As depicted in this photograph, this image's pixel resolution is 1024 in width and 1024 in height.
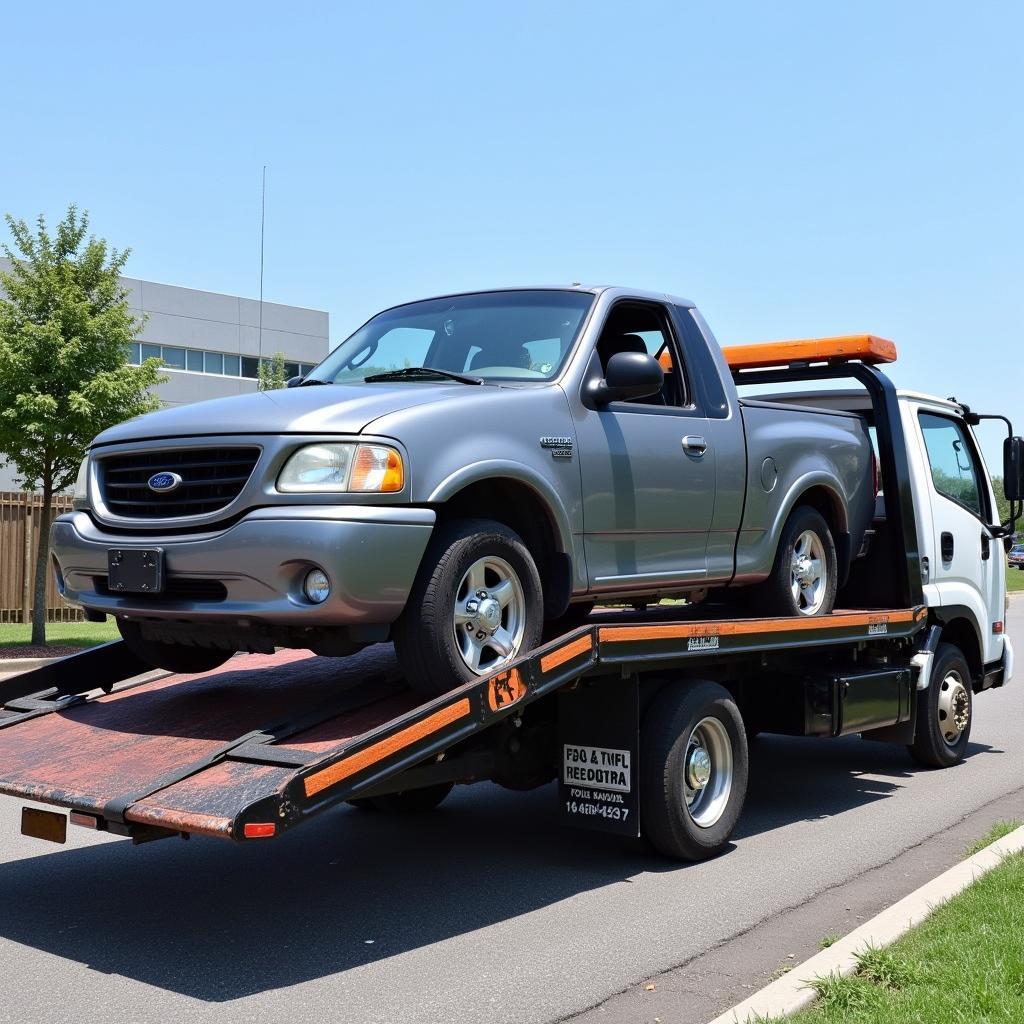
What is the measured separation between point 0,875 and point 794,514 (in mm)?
4764

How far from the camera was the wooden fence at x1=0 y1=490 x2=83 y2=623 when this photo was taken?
22.2m

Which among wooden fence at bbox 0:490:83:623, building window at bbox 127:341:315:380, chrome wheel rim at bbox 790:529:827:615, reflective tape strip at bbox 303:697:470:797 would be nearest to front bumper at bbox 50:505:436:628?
reflective tape strip at bbox 303:697:470:797

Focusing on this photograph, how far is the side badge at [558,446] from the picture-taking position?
6.01m

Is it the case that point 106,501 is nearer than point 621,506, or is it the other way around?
point 106,501

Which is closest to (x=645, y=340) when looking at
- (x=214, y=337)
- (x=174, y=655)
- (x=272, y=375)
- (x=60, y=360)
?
(x=174, y=655)

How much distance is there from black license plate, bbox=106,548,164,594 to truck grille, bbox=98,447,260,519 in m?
0.19

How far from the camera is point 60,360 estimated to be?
17734 millimetres

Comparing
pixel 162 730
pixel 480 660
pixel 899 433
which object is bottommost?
pixel 162 730

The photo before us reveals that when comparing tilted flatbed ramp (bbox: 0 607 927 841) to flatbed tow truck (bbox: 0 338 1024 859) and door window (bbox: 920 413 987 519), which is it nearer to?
flatbed tow truck (bbox: 0 338 1024 859)

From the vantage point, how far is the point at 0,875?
649cm

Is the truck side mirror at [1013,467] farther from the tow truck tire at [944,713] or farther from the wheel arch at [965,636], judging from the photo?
the tow truck tire at [944,713]

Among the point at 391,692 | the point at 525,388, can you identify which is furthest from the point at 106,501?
the point at 525,388

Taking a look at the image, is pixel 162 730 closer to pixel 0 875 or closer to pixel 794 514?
pixel 0 875

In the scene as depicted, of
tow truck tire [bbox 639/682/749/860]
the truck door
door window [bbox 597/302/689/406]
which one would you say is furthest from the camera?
door window [bbox 597/302/689/406]
